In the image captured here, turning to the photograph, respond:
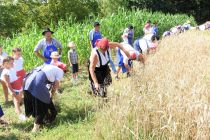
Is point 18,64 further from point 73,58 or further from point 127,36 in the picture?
point 127,36

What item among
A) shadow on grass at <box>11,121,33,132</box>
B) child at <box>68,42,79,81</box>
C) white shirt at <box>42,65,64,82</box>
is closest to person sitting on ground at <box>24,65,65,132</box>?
white shirt at <box>42,65,64,82</box>

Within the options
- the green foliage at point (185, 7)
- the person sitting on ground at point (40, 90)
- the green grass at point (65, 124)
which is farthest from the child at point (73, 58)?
the green foliage at point (185, 7)

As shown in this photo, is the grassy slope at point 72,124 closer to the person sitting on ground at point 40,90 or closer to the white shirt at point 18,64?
the person sitting on ground at point 40,90

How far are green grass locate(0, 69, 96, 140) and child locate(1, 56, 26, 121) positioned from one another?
238 millimetres

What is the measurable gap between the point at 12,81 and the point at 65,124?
69.7 inches

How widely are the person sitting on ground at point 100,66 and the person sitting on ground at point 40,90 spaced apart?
0.56 meters

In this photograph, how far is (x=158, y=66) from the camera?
25.1 feet

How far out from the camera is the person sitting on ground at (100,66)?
6.61 meters

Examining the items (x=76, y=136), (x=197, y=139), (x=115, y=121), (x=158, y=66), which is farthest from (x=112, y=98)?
(x=158, y=66)

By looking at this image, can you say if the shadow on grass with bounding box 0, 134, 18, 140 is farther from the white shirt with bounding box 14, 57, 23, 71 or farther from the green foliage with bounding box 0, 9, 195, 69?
the green foliage with bounding box 0, 9, 195, 69

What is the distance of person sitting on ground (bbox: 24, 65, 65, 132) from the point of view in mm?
6578

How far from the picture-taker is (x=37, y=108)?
263 inches

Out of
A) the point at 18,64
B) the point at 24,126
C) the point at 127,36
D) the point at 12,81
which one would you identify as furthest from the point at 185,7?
the point at 24,126

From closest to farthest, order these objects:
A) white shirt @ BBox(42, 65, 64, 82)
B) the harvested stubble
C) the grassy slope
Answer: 1. the harvested stubble
2. the grassy slope
3. white shirt @ BBox(42, 65, 64, 82)
